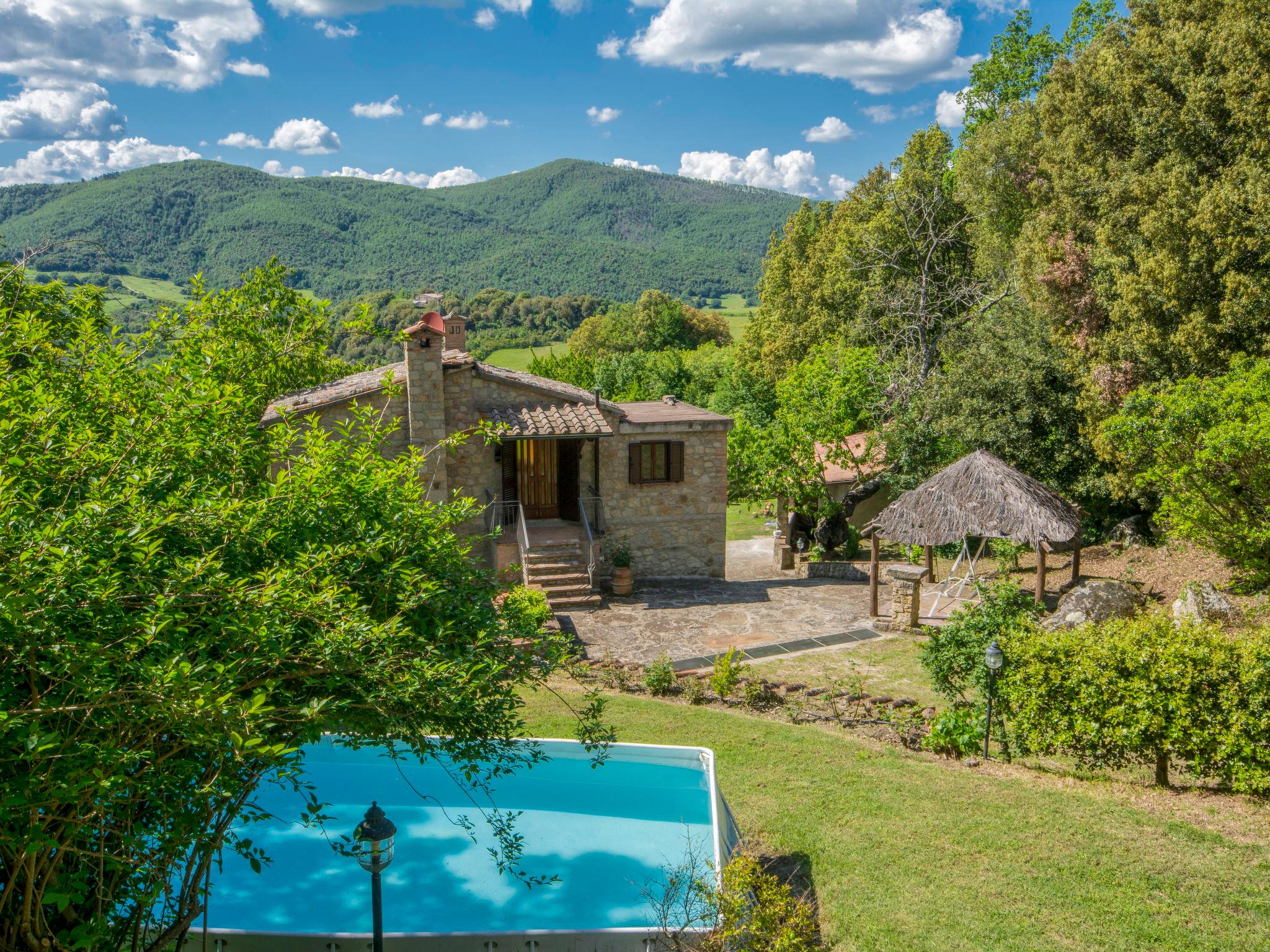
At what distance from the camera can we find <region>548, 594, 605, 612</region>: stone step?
17703mm

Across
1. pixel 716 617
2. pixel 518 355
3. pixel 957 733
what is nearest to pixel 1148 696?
pixel 957 733

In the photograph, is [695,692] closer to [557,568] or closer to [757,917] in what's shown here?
[557,568]

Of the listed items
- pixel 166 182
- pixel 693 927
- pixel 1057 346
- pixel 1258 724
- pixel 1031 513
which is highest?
pixel 166 182

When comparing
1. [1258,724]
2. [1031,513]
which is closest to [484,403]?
[1031,513]

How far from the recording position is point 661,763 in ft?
34.6

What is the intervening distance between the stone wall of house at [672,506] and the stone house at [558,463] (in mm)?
25

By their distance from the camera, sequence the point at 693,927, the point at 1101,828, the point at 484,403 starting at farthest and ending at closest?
1. the point at 484,403
2. the point at 1101,828
3. the point at 693,927

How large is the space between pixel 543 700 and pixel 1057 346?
Answer: 16.3 meters

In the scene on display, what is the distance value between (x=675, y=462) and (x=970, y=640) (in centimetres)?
1011

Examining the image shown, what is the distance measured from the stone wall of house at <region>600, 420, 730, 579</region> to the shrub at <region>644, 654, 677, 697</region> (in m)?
6.40

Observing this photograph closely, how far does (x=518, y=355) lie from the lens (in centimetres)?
7219

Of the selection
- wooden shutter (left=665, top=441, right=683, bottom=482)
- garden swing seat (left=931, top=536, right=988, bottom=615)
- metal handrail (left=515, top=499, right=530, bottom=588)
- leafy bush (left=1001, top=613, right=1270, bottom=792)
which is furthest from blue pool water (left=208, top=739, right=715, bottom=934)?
wooden shutter (left=665, top=441, right=683, bottom=482)

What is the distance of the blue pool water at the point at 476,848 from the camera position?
334 inches

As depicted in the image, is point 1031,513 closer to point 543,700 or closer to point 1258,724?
point 1258,724
